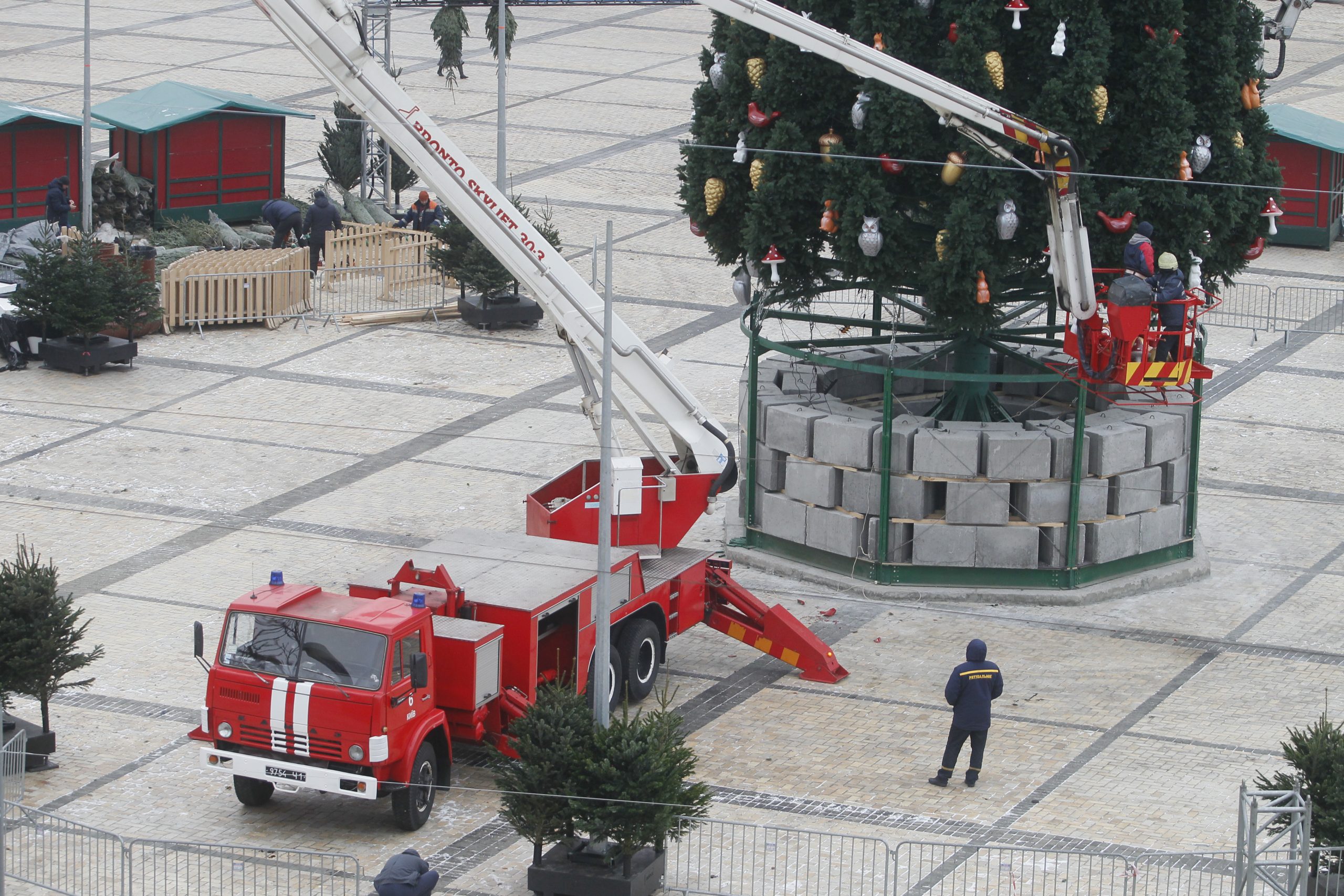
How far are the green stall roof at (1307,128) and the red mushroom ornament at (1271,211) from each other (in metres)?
17.9

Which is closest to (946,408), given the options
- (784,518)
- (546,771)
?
(784,518)

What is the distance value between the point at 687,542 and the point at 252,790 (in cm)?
862

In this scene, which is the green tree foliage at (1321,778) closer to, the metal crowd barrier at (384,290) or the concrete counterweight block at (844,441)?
the concrete counterweight block at (844,441)

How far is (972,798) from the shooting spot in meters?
17.4

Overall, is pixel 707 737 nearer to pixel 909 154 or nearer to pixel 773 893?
pixel 773 893

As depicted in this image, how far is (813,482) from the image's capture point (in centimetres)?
2277

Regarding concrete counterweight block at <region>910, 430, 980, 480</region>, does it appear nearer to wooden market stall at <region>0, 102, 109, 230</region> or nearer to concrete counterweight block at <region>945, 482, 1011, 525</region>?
concrete counterweight block at <region>945, 482, 1011, 525</region>

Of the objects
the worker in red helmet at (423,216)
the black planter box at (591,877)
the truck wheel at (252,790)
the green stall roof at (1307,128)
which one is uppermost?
the green stall roof at (1307,128)

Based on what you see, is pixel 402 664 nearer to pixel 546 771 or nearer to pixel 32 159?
pixel 546 771

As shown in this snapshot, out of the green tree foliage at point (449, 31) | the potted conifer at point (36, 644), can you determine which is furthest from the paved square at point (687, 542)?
the green tree foliage at point (449, 31)

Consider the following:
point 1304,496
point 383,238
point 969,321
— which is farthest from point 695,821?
point 383,238

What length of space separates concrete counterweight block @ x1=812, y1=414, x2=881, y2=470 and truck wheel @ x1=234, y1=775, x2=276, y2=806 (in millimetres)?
8164

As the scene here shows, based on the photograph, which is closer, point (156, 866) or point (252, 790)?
point (156, 866)

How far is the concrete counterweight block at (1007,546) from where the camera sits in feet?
72.8
